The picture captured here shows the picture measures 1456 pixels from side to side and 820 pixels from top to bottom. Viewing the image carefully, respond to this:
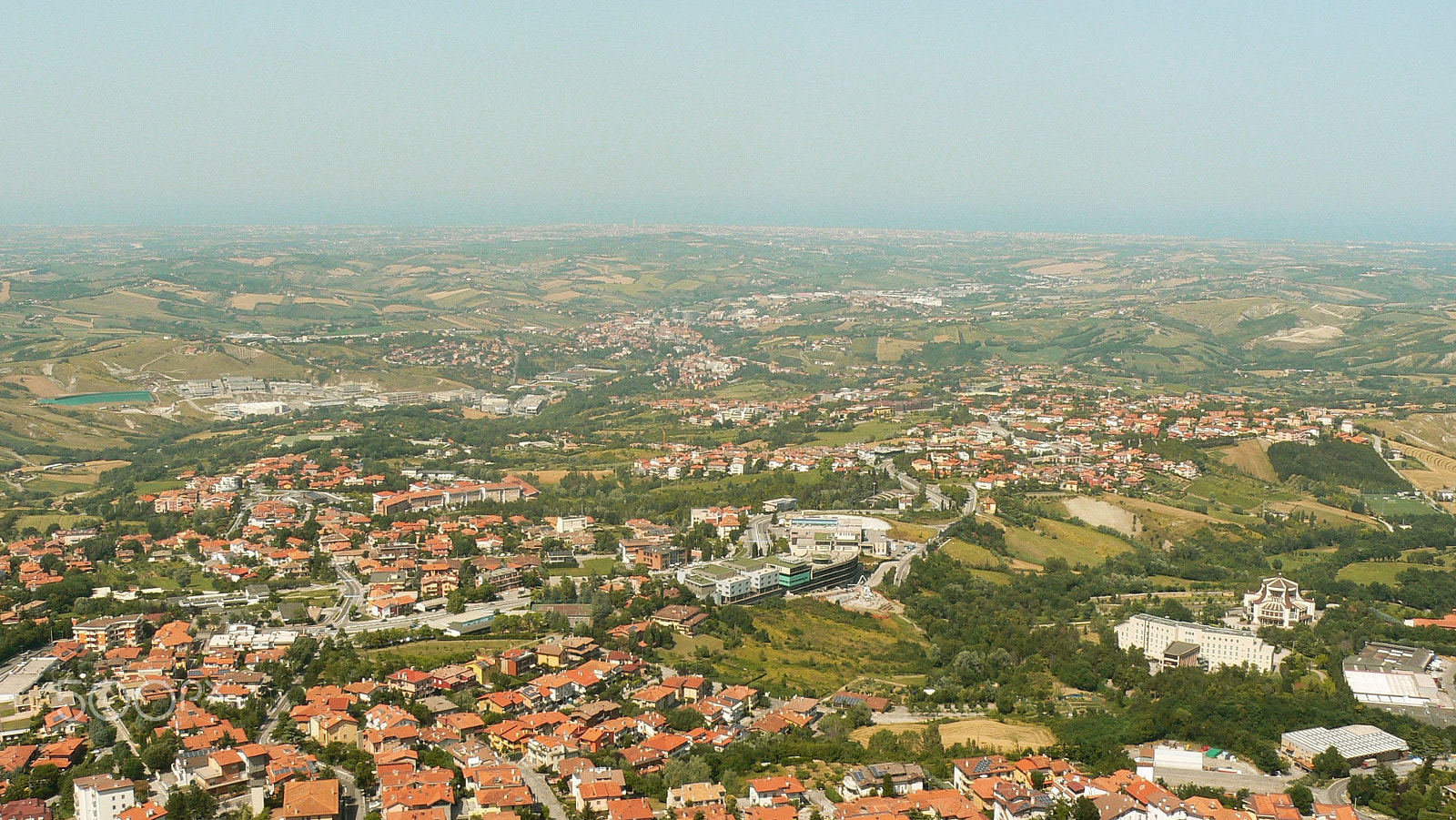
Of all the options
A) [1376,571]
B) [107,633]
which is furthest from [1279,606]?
[107,633]

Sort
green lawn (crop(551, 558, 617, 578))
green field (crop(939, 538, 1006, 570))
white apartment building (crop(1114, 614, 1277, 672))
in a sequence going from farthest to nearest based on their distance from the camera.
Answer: green field (crop(939, 538, 1006, 570)), green lawn (crop(551, 558, 617, 578)), white apartment building (crop(1114, 614, 1277, 672))

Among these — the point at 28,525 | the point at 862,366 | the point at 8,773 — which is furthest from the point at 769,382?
the point at 8,773

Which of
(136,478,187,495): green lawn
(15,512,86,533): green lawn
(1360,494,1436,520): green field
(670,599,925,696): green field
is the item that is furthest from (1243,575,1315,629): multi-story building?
(136,478,187,495): green lawn

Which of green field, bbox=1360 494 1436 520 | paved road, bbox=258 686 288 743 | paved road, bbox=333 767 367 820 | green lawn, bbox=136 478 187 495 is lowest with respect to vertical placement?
green lawn, bbox=136 478 187 495

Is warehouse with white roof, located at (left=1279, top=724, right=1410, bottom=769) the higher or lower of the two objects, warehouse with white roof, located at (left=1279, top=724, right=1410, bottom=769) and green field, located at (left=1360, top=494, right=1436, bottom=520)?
the higher

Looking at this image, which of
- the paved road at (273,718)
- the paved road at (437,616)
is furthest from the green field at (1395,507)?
the paved road at (273,718)

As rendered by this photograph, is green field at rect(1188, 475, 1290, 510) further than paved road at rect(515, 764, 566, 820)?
Yes

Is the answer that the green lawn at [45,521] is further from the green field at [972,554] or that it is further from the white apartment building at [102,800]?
the green field at [972,554]

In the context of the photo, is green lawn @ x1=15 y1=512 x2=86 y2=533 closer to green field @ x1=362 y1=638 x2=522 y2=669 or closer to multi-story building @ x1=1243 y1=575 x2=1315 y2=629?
green field @ x1=362 y1=638 x2=522 y2=669

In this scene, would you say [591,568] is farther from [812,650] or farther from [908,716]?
[908,716]
